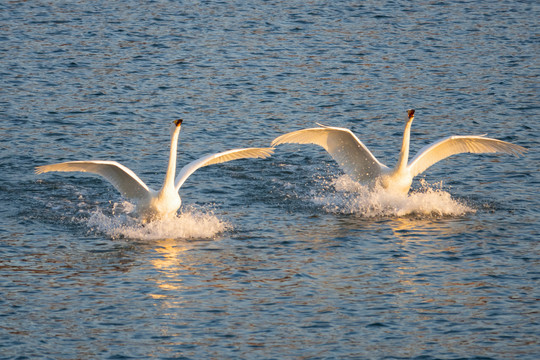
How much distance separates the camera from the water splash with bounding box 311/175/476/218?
17344 mm

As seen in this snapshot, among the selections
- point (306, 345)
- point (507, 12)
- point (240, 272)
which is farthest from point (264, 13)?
point (306, 345)

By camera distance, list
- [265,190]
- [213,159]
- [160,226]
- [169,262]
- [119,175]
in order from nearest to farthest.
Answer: [169,262]
[119,175]
[160,226]
[213,159]
[265,190]

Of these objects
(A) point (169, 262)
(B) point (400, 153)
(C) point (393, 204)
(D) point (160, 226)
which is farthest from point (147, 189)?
(B) point (400, 153)

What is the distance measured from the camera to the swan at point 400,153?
1736 centimetres

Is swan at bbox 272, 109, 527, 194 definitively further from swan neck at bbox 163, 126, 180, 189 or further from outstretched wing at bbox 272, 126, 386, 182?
swan neck at bbox 163, 126, 180, 189

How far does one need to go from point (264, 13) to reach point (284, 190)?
1600 cm

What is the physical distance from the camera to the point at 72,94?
24.8 m

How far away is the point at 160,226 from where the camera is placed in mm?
15883

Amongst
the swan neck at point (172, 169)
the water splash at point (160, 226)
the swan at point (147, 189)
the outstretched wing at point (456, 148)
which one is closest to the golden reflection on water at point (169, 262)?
the water splash at point (160, 226)

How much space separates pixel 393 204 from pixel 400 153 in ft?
3.28

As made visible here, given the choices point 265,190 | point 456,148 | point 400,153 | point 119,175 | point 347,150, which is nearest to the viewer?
point 119,175

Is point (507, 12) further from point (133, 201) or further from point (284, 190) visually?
point (133, 201)

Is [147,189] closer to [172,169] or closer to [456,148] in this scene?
[172,169]

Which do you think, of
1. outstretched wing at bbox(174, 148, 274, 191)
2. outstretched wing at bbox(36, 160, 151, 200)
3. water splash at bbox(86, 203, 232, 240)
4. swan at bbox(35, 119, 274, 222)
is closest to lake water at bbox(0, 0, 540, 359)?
water splash at bbox(86, 203, 232, 240)
